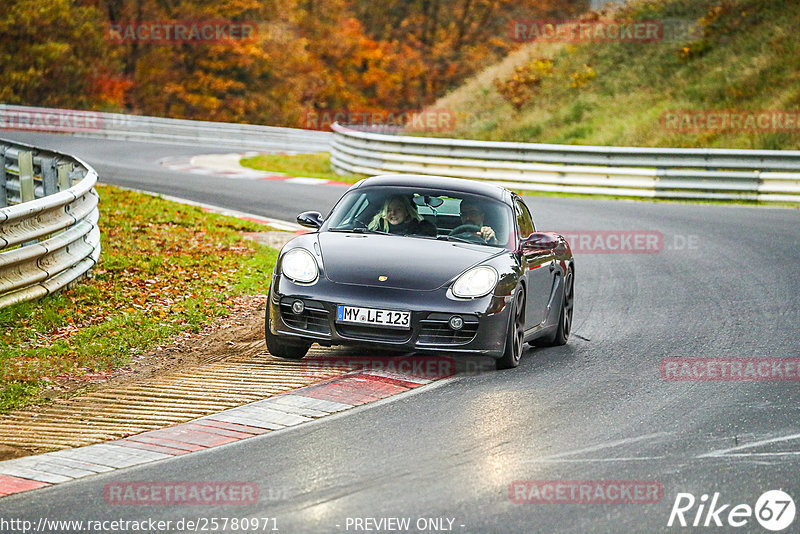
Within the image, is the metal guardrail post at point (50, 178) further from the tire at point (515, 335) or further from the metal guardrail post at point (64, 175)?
the tire at point (515, 335)

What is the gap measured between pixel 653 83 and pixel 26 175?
24077 millimetres

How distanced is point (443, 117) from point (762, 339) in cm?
3009

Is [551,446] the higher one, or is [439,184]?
[439,184]

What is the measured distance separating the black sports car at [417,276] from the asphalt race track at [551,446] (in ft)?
1.26

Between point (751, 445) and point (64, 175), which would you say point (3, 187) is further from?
point (751, 445)

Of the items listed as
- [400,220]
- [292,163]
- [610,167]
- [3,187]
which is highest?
[400,220]

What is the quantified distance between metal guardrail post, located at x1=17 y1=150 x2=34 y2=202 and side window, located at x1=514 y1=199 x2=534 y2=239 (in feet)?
23.0

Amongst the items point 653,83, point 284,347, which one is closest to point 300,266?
point 284,347

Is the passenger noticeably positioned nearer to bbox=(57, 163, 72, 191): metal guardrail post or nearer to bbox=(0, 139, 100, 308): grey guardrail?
bbox=(0, 139, 100, 308): grey guardrail

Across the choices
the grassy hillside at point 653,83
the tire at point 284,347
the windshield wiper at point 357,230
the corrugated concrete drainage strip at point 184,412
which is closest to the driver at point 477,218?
the windshield wiper at point 357,230

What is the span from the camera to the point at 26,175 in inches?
563

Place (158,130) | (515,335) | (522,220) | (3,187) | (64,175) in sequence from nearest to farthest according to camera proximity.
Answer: (515,335)
(522,220)
(64,175)
(3,187)
(158,130)

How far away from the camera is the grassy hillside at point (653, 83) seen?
99.9 ft

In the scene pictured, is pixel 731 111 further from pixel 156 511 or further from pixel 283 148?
pixel 156 511
